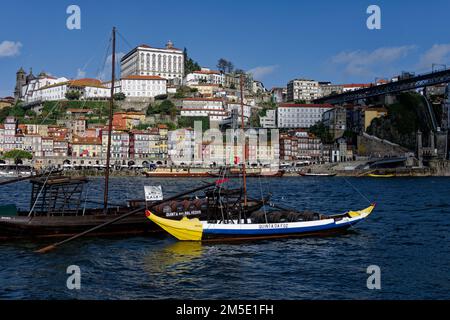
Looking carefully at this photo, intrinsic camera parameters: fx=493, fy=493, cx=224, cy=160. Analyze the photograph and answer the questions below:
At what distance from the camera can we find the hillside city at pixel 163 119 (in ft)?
348

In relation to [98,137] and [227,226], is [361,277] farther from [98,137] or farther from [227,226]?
[98,137]

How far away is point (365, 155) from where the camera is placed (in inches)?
4345

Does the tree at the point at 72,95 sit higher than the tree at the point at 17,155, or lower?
higher

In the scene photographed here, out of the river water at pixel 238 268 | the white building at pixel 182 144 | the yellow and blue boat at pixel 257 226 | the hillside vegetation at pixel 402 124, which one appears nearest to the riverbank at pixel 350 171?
the hillside vegetation at pixel 402 124

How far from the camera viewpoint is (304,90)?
536 feet

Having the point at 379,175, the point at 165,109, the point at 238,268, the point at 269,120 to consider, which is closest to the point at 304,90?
the point at 269,120

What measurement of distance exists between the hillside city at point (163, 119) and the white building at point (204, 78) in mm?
329

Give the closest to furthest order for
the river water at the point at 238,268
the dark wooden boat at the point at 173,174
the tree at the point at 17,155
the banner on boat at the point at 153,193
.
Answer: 1. the river water at the point at 238,268
2. the banner on boat at the point at 153,193
3. the dark wooden boat at the point at 173,174
4. the tree at the point at 17,155

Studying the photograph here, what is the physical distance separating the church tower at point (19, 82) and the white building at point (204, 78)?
5671cm

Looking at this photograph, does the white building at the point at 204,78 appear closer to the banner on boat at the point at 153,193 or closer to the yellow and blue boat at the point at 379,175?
the yellow and blue boat at the point at 379,175

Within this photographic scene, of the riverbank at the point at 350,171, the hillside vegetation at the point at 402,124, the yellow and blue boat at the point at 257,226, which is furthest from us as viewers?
the hillside vegetation at the point at 402,124

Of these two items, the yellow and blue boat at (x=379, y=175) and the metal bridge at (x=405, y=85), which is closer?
the yellow and blue boat at (x=379, y=175)

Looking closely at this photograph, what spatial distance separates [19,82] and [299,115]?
3691 inches

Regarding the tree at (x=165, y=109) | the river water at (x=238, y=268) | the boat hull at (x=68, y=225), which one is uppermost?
the tree at (x=165, y=109)
